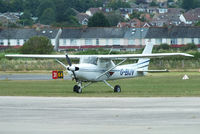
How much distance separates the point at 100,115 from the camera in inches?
798

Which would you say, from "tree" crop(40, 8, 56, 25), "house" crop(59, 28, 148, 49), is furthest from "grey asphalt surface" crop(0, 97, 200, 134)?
"tree" crop(40, 8, 56, 25)

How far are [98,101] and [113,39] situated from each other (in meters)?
91.1

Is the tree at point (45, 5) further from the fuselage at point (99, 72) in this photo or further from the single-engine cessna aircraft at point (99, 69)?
the single-engine cessna aircraft at point (99, 69)

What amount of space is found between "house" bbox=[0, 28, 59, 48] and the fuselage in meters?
79.9

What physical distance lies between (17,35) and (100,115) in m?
95.7

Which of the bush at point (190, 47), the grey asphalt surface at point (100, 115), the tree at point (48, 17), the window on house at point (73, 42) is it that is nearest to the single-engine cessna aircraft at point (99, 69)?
the grey asphalt surface at point (100, 115)

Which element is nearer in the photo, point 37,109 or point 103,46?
point 37,109

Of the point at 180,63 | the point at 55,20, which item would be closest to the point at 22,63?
the point at 180,63

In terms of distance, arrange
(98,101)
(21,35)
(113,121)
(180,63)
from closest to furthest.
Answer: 1. (113,121)
2. (98,101)
3. (180,63)
4. (21,35)

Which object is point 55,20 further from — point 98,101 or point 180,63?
point 98,101

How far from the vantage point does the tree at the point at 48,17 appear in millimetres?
180125

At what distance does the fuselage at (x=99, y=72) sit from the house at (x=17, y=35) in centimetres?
7989

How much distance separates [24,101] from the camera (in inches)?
1009

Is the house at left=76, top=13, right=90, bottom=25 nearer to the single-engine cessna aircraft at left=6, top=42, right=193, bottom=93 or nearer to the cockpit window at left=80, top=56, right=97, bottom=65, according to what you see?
the single-engine cessna aircraft at left=6, top=42, right=193, bottom=93
